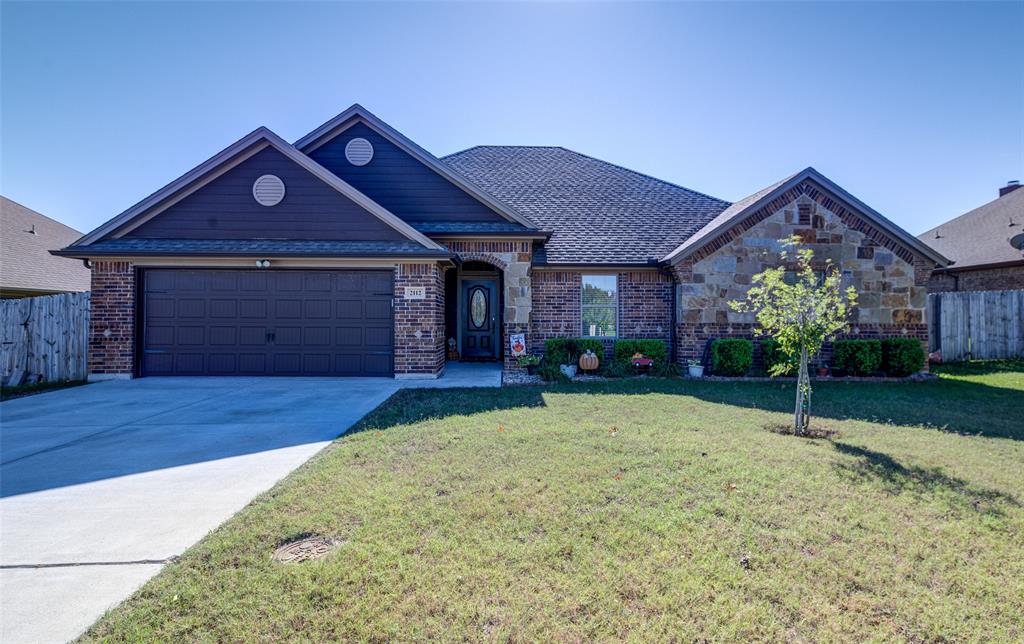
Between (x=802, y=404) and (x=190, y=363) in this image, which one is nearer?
(x=802, y=404)

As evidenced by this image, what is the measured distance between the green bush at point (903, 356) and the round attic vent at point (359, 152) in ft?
46.1

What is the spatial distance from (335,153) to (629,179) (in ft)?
32.4

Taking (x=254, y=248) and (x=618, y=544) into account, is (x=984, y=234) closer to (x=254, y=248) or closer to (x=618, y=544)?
(x=618, y=544)

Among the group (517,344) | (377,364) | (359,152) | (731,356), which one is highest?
(359,152)

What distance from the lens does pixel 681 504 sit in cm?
398

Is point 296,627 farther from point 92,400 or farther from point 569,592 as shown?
point 92,400

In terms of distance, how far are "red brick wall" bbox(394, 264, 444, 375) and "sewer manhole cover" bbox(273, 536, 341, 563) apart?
7.80 meters

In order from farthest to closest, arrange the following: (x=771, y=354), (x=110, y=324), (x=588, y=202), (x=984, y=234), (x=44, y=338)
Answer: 1. (x=984, y=234)
2. (x=588, y=202)
3. (x=771, y=354)
4. (x=110, y=324)
5. (x=44, y=338)

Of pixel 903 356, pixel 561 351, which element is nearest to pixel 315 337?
pixel 561 351

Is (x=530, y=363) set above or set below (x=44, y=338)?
below

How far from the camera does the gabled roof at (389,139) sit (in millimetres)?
12648

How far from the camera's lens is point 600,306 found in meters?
13.0

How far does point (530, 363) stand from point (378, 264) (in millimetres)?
4329

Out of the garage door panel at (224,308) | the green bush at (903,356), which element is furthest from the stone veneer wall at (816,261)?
the garage door panel at (224,308)
